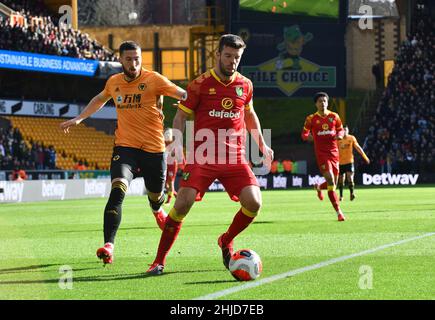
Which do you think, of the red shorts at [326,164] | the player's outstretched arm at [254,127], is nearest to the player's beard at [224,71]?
the player's outstretched arm at [254,127]

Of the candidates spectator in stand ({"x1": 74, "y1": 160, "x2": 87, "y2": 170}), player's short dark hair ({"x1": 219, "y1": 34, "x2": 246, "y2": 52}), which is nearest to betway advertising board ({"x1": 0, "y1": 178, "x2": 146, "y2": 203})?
spectator in stand ({"x1": 74, "y1": 160, "x2": 87, "y2": 170})

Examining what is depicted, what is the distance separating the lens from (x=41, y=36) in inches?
1881

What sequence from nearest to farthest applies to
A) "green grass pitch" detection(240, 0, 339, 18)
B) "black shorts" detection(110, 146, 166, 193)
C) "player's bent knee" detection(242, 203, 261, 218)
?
1. "player's bent knee" detection(242, 203, 261, 218)
2. "black shorts" detection(110, 146, 166, 193)
3. "green grass pitch" detection(240, 0, 339, 18)

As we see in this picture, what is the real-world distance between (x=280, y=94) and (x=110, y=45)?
32052 mm

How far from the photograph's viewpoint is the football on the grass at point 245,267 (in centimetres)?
912

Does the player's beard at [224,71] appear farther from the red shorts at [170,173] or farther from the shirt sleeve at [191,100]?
the red shorts at [170,173]

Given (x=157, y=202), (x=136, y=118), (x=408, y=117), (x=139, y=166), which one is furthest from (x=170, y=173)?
(x=408, y=117)

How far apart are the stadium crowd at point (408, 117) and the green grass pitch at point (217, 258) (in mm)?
27661

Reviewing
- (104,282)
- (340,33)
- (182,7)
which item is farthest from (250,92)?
(182,7)

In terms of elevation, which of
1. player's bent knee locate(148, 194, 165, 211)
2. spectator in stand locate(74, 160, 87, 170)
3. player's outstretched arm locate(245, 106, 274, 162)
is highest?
player's outstretched arm locate(245, 106, 274, 162)

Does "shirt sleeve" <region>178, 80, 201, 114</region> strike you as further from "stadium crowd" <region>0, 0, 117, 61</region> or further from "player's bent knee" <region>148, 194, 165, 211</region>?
"stadium crowd" <region>0, 0, 117, 61</region>

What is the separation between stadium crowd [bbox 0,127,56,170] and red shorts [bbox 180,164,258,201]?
32536 mm

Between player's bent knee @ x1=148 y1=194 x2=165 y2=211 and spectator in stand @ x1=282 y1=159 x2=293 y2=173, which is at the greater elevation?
player's bent knee @ x1=148 y1=194 x2=165 y2=211

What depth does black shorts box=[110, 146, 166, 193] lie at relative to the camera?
11.0m
